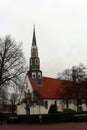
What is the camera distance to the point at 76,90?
58.6 meters

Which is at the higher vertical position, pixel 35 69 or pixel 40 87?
pixel 35 69

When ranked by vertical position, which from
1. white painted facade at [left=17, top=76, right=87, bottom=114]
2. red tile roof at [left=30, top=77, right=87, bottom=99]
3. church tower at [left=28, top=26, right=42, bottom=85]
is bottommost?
white painted facade at [left=17, top=76, right=87, bottom=114]

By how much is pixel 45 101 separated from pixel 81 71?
19242 mm

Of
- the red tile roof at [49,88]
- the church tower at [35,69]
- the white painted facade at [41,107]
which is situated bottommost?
the white painted facade at [41,107]

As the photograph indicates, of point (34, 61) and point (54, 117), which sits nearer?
point (54, 117)

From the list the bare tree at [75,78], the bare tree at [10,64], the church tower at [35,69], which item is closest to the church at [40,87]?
the church tower at [35,69]

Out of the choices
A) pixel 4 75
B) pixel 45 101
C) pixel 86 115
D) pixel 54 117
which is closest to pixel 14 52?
pixel 4 75

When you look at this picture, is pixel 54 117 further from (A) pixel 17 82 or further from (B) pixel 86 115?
(A) pixel 17 82

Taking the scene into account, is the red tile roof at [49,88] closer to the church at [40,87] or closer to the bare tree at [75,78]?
the church at [40,87]

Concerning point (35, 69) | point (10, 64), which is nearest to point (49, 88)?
point (35, 69)

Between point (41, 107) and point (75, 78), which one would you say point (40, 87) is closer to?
point (41, 107)

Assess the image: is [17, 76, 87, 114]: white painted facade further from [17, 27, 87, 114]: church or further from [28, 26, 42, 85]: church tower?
[28, 26, 42, 85]: church tower

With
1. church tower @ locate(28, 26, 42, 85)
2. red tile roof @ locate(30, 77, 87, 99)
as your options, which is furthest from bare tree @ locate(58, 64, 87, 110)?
church tower @ locate(28, 26, 42, 85)

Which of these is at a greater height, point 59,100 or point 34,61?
point 34,61
